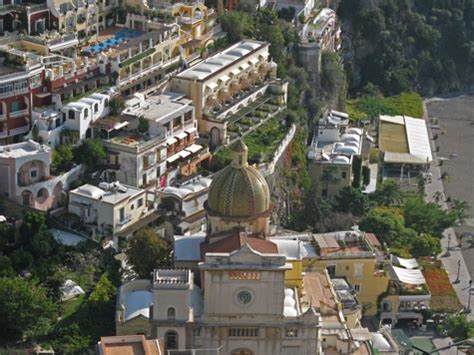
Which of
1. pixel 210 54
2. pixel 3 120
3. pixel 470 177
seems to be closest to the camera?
pixel 3 120

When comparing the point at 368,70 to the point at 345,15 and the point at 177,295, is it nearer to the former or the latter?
the point at 345,15

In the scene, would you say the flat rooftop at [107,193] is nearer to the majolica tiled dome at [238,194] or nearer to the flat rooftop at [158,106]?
the flat rooftop at [158,106]

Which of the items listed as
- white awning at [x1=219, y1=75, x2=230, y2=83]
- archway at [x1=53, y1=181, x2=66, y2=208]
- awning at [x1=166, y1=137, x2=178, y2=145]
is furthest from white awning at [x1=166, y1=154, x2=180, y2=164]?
white awning at [x1=219, y1=75, x2=230, y2=83]

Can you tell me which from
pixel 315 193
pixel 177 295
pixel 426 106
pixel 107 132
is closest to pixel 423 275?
pixel 315 193

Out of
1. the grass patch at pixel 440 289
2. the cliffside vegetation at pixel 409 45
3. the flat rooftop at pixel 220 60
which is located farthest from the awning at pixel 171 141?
the cliffside vegetation at pixel 409 45

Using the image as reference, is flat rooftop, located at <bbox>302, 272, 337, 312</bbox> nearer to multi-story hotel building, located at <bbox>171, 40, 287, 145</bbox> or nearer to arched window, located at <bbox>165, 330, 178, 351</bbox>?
arched window, located at <bbox>165, 330, 178, 351</bbox>

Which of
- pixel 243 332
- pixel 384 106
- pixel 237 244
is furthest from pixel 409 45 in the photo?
pixel 243 332

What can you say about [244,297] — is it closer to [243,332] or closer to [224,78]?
[243,332]
